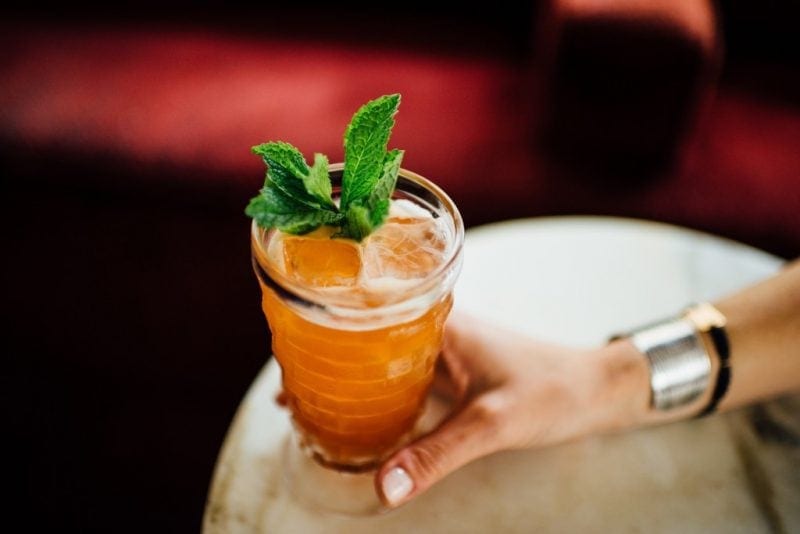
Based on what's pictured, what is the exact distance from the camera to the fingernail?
756 mm

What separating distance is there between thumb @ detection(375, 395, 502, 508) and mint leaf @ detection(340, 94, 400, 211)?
0.27 metres

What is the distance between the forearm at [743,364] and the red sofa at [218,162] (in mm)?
742

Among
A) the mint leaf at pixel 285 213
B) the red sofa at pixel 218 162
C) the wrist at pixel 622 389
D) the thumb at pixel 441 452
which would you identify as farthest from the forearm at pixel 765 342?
the red sofa at pixel 218 162

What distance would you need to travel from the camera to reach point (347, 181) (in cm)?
72

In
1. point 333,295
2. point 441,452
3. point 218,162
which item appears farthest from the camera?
point 218,162

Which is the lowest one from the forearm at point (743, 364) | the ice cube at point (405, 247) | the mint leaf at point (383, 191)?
the forearm at point (743, 364)

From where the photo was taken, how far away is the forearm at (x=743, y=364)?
88cm

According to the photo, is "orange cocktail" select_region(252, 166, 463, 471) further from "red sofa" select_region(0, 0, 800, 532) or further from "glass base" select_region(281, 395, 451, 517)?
"red sofa" select_region(0, 0, 800, 532)

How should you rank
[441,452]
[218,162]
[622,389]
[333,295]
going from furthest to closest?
[218,162] < [622,389] < [441,452] < [333,295]

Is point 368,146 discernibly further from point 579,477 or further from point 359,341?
point 579,477

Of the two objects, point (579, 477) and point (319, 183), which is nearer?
point (319, 183)

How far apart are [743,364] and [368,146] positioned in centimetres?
54

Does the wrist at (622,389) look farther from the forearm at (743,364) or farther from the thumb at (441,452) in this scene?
the thumb at (441,452)

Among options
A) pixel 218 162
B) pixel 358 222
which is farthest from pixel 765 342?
pixel 218 162
